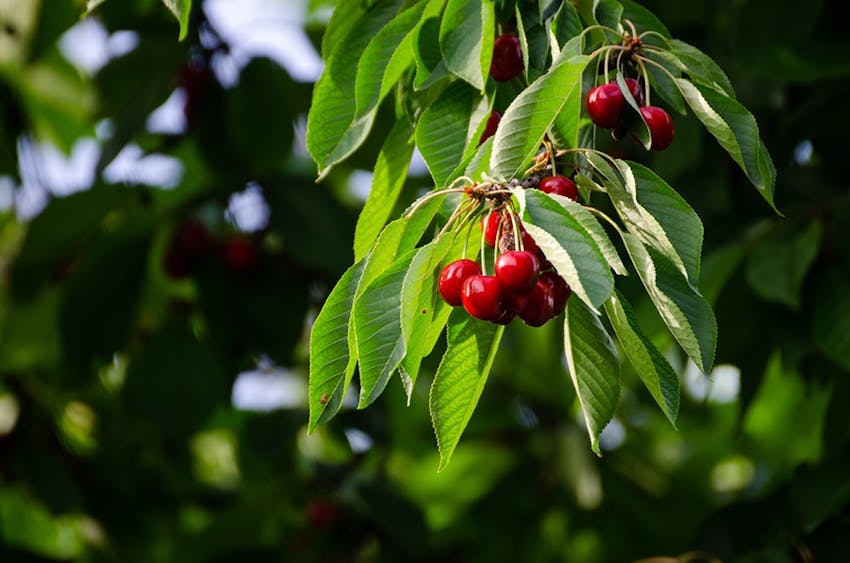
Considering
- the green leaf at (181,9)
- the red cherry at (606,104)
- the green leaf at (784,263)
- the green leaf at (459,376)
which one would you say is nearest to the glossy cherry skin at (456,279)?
the green leaf at (459,376)

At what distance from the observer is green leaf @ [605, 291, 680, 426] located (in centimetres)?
115

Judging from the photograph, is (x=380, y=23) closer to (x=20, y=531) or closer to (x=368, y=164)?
(x=368, y=164)

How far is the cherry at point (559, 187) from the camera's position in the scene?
3.88 ft

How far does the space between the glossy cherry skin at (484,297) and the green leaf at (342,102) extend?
331 millimetres

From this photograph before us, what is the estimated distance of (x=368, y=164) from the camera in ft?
9.82

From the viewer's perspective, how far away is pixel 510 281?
1.13m

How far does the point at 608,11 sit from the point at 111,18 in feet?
7.03

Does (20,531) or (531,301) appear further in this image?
(20,531)

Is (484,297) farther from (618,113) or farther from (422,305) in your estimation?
(618,113)

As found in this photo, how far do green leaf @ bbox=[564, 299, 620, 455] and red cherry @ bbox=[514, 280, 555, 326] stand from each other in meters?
0.08

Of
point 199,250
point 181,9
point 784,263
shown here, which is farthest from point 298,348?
point 181,9

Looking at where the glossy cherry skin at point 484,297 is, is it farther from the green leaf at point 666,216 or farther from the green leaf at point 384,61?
the green leaf at point 384,61

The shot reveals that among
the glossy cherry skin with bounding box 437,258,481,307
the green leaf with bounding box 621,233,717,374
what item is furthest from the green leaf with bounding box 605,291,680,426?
the glossy cherry skin with bounding box 437,258,481,307

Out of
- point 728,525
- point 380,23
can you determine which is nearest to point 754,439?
point 728,525
